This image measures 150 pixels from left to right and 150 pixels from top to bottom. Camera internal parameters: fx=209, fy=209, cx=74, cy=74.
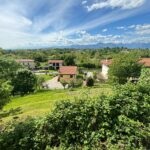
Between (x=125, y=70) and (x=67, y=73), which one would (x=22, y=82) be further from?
(x=125, y=70)

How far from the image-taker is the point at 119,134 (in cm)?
824

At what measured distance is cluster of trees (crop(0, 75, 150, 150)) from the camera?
26.7 ft

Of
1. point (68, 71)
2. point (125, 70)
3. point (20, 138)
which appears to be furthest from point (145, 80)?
point (68, 71)

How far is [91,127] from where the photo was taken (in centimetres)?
860

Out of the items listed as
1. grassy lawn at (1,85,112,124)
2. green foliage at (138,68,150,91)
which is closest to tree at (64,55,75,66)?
grassy lawn at (1,85,112,124)

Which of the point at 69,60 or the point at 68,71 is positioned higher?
the point at 69,60

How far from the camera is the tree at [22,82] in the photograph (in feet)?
140

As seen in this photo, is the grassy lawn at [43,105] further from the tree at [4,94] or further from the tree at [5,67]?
the tree at [5,67]

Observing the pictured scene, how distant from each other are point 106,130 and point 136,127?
47.1 inches

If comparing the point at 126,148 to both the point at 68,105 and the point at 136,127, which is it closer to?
the point at 136,127

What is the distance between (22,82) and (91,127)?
36.3 meters

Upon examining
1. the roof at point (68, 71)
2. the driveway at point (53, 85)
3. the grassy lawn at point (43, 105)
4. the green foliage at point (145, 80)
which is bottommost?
the driveway at point (53, 85)

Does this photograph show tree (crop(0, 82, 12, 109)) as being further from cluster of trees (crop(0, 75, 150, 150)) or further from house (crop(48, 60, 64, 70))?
house (crop(48, 60, 64, 70))

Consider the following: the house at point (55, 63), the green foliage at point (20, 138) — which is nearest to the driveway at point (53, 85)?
the house at point (55, 63)
